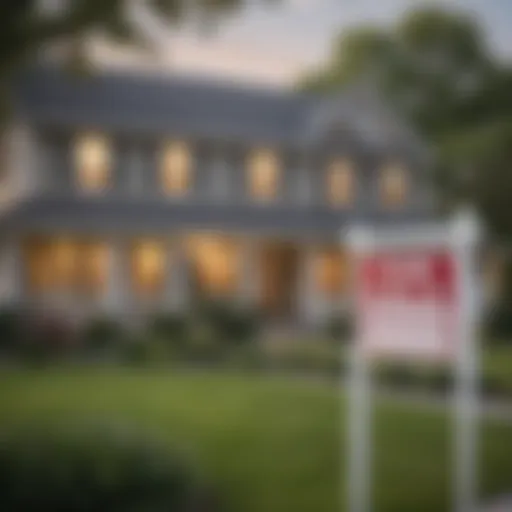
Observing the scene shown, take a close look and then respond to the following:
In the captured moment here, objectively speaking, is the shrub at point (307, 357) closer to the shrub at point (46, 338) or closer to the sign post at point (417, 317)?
the sign post at point (417, 317)

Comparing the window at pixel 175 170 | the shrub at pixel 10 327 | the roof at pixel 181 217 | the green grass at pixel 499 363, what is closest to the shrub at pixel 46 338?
the shrub at pixel 10 327

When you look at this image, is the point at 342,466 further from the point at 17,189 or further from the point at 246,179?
the point at 17,189

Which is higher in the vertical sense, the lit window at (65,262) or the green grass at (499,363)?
the lit window at (65,262)

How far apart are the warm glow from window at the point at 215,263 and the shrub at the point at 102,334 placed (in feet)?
0.82

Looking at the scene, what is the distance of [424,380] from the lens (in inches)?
108

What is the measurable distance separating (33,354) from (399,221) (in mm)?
1034

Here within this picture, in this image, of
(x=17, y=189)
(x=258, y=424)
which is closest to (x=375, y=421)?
(x=258, y=424)

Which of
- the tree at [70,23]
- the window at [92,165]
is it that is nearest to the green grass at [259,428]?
the window at [92,165]

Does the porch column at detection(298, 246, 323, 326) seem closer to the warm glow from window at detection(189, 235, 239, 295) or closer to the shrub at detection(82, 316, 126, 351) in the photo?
the warm glow from window at detection(189, 235, 239, 295)

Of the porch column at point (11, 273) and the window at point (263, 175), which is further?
the window at point (263, 175)

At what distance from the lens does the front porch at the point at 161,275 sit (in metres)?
2.69

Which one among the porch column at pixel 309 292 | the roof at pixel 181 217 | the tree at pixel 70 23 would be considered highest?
the tree at pixel 70 23

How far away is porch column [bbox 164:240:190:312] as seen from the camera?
2.71 meters

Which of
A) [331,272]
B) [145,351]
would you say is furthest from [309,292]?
[145,351]
